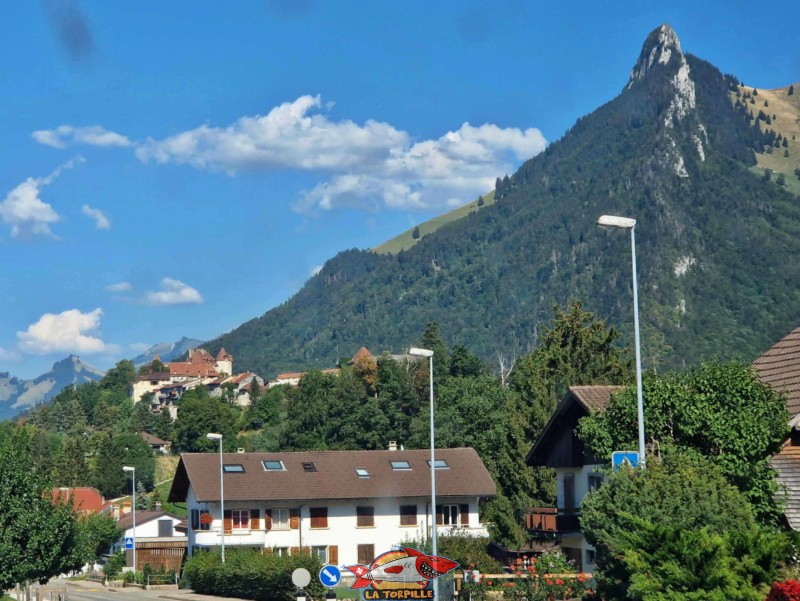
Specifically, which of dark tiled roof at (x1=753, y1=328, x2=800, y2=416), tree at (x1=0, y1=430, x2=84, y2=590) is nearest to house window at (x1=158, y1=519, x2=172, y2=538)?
tree at (x1=0, y1=430, x2=84, y2=590)

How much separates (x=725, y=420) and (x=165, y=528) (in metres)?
74.7

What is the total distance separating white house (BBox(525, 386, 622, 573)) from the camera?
40.4m

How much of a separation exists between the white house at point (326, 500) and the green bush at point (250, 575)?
34.5 feet

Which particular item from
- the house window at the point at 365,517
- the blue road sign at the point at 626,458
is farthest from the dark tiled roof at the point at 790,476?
the house window at the point at 365,517

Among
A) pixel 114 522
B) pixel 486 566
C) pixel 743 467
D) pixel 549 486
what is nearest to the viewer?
pixel 743 467

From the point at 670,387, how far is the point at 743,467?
2440mm

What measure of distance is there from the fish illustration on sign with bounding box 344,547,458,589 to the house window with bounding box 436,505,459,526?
171 feet

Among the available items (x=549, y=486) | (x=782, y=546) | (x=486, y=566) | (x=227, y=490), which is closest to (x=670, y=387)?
(x=782, y=546)

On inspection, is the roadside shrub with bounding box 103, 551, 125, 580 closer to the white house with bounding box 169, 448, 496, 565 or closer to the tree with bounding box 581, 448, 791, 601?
the white house with bounding box 169, 448, 496, 565

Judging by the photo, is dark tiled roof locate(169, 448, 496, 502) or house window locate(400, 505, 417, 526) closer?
dark tiled roof locate(169, 448, 496, 502)

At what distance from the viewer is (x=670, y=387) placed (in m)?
26.9

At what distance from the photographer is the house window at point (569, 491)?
4312 cm

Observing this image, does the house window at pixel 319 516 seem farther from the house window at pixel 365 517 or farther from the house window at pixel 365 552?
the house window at pixel 365 552

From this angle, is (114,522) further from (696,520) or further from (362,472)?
(696,520)
